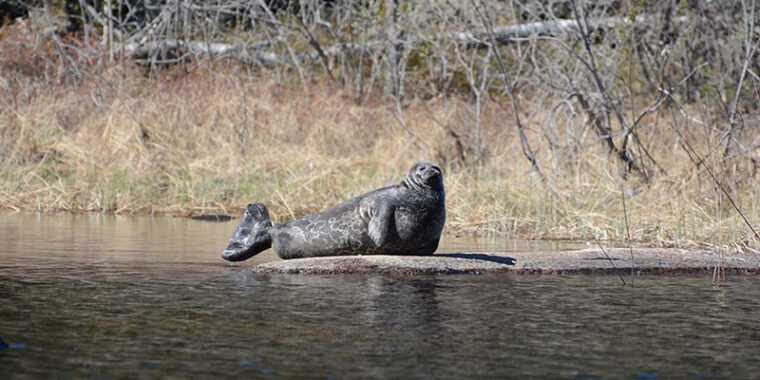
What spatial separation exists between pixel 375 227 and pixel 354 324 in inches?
109

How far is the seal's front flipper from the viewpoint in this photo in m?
8.48

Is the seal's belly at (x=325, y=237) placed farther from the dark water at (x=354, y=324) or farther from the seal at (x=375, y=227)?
the dark water at (x=354, y=324)

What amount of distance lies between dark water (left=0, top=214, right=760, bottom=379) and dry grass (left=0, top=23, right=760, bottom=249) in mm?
3366

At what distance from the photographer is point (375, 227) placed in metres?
8.51

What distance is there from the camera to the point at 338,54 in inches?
1009

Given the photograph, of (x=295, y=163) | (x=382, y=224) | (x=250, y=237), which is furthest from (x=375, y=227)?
(x=295, y=163)

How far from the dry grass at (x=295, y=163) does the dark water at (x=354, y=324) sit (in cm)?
337

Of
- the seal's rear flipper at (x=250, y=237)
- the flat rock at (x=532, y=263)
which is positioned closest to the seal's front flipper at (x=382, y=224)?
the flat rock at (x=532, y=263)

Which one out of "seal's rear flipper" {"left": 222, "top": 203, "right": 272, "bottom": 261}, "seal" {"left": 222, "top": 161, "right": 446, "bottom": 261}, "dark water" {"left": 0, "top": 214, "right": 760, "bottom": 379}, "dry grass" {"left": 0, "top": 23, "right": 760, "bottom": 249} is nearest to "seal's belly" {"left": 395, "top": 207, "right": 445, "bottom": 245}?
"seal" {"left": 222, "top": 161, "right": 446, "bottom": 261}

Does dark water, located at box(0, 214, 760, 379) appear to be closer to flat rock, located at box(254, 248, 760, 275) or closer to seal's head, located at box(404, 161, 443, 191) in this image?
flat rock, located at box(254, 248, 760, 275)

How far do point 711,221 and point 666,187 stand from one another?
1974mm

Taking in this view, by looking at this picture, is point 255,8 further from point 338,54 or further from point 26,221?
point 26,221

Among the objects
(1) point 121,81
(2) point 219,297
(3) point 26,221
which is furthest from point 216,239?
(1) point 121,81

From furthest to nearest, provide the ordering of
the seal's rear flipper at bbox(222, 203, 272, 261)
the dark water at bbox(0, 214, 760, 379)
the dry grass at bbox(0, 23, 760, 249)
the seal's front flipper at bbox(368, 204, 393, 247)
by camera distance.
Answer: the dry grass at bbox(0, 23, 760, 249) < the seal's rear flipper at bbox(222, 203, 272, 261) < the seal's front flipper at bbox(368, 204, 393, 247) < the dark water at bbox(0, 214, 760, 379)
